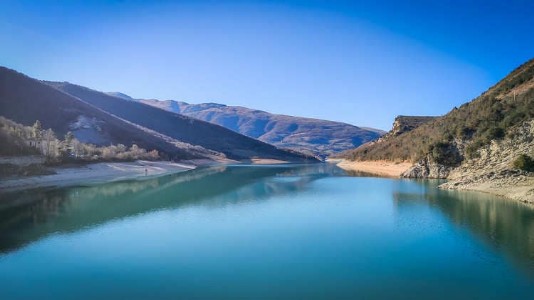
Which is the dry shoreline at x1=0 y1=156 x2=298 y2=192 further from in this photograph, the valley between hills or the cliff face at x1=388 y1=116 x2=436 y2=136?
the cliff face at x1=388 y1=116 x2=436 y2=136

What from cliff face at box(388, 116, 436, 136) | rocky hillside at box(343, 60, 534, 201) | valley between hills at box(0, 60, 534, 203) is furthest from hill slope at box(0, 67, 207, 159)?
rocky hillside at box(343, 60, 534, 201)

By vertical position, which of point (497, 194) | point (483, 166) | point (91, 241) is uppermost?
point (483, 166)

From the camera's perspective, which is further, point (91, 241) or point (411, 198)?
point (411, 198)

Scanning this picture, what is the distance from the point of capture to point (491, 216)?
29625 millimetres

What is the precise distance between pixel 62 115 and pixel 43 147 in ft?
221

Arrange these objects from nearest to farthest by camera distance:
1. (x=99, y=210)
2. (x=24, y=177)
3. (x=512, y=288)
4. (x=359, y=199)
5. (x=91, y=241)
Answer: (x=512, y=288) → (x=91, y=241) → (x=99, y=210) → (x=359, y=199) → (x=24, y=177)

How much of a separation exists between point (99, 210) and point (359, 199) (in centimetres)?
2620

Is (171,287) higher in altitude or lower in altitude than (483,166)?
lower

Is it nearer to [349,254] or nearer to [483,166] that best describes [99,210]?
[349,254]

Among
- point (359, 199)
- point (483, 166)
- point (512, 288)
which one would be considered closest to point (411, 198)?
point (359, 199)

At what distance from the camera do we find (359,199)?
42.3 metres

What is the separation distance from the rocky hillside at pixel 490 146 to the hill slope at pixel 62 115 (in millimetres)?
90448

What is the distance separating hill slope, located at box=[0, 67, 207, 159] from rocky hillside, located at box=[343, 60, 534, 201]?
9045 centimetres

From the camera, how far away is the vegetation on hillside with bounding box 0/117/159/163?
60.7m
